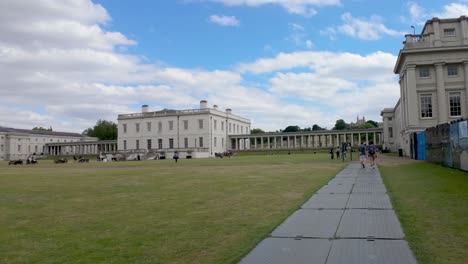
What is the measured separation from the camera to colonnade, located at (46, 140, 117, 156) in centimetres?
11206

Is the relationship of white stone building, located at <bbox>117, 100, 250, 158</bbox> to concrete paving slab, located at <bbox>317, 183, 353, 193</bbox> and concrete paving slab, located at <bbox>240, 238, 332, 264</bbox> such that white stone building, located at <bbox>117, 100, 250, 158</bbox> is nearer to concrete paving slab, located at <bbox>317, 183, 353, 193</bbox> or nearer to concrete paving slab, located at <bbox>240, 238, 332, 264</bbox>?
concrete paving slab, located at <bbox>317, 183, 353, 193</bbox>

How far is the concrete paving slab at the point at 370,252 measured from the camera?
484 cm

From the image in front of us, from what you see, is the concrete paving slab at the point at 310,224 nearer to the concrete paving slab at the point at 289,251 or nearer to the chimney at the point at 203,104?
the concrete paving slab at the point at 289,251

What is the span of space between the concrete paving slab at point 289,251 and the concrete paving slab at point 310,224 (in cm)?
39

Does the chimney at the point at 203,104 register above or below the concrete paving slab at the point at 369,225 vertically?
above

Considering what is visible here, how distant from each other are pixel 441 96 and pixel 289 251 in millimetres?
40440

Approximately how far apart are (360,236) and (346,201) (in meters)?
3.89

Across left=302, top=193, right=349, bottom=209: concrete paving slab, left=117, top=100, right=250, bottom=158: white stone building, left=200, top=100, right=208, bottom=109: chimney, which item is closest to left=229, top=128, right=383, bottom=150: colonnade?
left=117, top=100, right=250, bottom=158: white stone building

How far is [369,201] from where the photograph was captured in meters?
9.79

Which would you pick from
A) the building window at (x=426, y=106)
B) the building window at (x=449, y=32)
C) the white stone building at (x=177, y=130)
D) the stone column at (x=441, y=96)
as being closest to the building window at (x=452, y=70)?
the stone column at (x=441, y=96)

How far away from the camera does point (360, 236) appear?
240 inches

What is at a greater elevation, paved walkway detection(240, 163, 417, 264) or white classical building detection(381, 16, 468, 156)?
white classical building detection(381, 16, 468, 156)

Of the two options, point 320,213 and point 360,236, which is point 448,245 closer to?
point 360,236

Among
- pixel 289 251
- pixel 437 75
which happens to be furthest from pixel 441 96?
pixel 289 251
